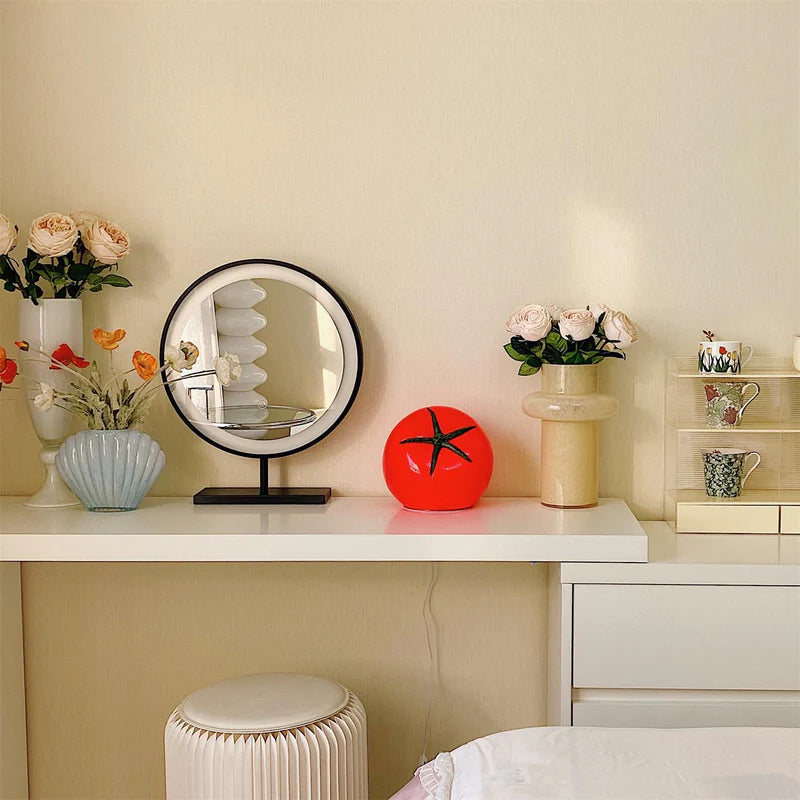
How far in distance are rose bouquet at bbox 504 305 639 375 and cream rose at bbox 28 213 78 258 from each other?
3.11 feet

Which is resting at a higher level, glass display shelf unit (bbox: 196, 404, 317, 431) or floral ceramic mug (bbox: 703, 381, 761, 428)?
floral ceramic mug (bbox: 703, 381, 761, 428)

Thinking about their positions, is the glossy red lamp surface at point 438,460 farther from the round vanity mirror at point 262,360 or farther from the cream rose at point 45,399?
the cream rose at point 45,399

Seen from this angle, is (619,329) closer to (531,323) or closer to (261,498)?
(531,323)

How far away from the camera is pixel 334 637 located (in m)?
2.30

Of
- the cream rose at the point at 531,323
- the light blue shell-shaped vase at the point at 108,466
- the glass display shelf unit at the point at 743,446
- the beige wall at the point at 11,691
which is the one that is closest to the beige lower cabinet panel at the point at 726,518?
the glass display shelf unit at the point at 743,446

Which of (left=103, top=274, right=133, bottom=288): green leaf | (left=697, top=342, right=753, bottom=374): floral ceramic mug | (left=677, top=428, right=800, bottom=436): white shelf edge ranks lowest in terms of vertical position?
(left=677, top=428, right=800, bottom=436): white shelf edge

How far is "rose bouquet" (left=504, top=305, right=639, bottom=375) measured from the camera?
2027 millimetres

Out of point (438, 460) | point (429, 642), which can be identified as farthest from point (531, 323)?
point (429, 642)

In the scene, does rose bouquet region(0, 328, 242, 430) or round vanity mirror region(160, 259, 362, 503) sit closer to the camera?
rose bouquet region(0, 328, 242, 430)

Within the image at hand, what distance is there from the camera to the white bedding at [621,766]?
3.82ft

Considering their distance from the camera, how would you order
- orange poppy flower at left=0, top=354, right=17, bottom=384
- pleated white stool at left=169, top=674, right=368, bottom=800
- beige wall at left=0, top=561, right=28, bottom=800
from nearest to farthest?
pleated white stool at left=169, top=674, right=368, bottom=800 → orange poppy flower at left=0, top=354, right=17, bottom=384 → beige wall at left=0, top=561, right=28, bottom=800

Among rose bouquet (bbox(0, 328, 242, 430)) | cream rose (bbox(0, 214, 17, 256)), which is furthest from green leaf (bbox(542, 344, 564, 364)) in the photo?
cream rose (bbox(0, 214, 17, 256))

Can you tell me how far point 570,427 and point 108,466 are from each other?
0.97m

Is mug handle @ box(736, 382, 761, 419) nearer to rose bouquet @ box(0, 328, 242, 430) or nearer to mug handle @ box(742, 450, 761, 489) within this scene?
mug handle @ box(742, 450, 761, 489)
